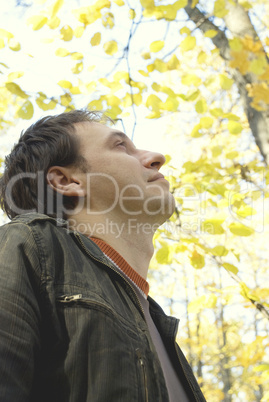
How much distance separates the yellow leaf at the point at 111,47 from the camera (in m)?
2.89

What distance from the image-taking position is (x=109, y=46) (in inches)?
114

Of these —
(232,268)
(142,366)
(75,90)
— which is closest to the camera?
(142,366)

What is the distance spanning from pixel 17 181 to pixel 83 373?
115cm

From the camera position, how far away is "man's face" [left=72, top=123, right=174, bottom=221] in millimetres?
1680

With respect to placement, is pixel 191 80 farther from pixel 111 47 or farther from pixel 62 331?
pixel 62 331

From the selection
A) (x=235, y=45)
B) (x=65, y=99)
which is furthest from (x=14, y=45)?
(x=235, y=45)

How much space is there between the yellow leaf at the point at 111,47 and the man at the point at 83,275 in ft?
4.03

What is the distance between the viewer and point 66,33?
8.80ft

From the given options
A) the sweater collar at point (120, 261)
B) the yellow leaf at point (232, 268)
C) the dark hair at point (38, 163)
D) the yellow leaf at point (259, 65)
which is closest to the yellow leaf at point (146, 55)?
the yellow leaf at point (259, 65)

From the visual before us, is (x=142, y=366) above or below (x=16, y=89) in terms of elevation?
below

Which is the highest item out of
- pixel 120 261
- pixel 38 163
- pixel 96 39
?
pixel 96 39

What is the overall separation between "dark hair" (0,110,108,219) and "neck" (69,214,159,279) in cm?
15

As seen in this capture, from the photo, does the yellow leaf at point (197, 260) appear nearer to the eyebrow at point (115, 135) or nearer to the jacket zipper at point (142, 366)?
the eyebrow at point (115, 135)

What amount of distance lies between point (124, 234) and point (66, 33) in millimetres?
1731
